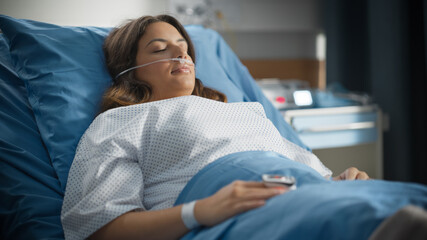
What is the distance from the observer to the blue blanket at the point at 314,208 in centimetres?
63

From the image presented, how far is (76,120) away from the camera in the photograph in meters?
1.23

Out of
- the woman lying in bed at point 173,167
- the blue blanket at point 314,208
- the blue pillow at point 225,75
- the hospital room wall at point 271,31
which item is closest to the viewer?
the blue blanket at point 314,208

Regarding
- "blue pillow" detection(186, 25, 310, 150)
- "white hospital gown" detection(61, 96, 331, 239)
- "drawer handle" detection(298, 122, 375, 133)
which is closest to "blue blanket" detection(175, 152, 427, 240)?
"white hospital gown" detection(61, 96, 331, 239)

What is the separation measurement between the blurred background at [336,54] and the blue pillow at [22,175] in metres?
0.81

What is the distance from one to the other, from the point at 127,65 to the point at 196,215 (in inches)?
26.0

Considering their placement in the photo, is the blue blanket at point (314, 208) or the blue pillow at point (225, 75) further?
the blue pillow at point (225, 75)

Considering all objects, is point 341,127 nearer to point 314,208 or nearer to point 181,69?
point 181,69

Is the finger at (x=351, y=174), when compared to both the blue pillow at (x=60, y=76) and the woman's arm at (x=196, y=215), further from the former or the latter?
the blue pillow at (x=60, y=76)

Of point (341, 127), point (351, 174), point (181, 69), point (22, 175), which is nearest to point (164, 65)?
point (181, 69)

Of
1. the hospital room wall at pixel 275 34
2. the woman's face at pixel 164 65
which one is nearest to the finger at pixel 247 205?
the woman's face at pixel 164 65

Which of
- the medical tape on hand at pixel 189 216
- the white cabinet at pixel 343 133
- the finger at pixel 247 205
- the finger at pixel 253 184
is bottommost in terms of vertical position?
the white cabinet at pixel 343 133

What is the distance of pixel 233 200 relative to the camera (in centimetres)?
77

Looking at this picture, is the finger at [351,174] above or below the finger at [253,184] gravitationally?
below

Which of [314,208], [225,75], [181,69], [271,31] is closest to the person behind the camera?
[314,208]
